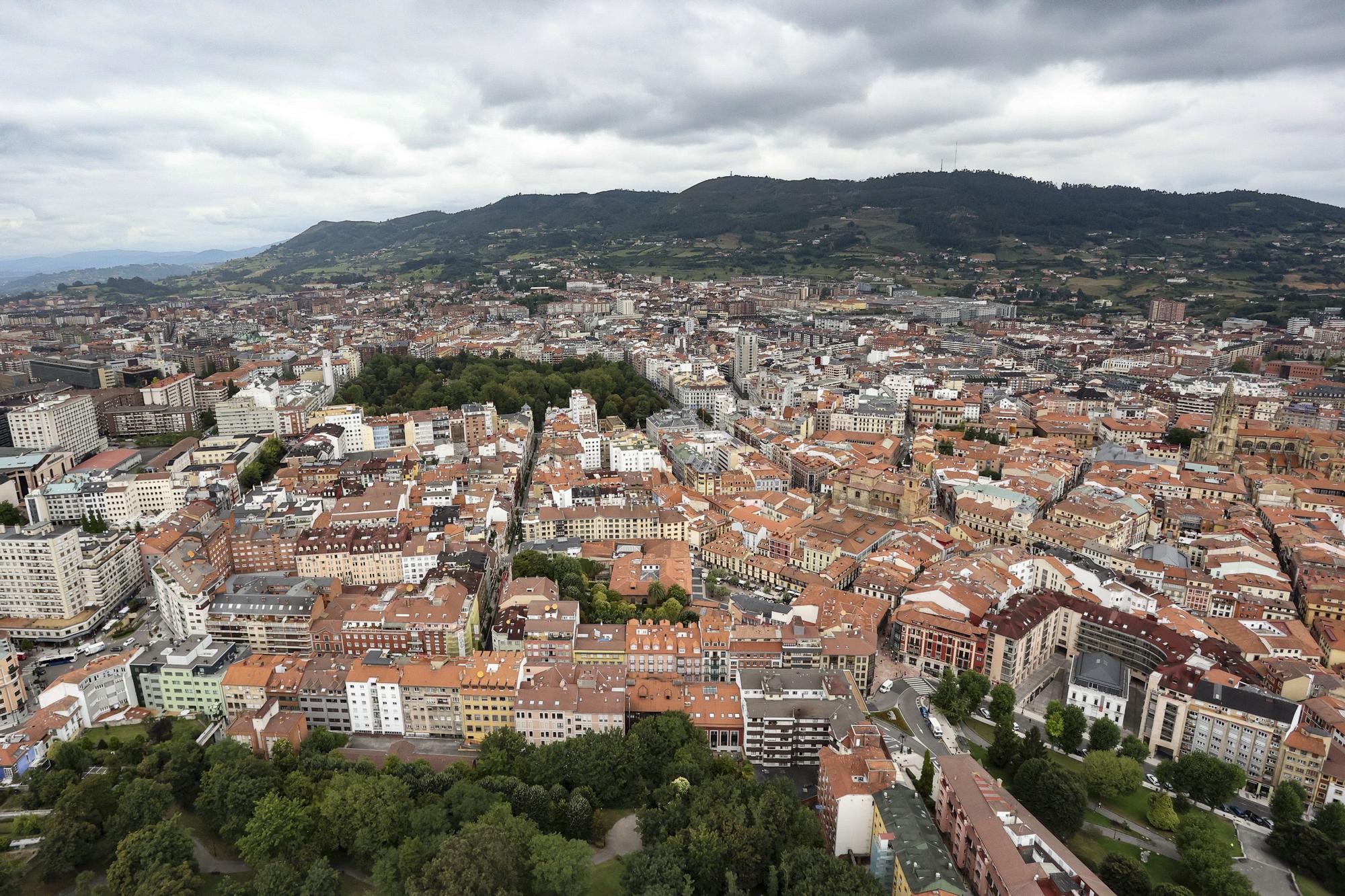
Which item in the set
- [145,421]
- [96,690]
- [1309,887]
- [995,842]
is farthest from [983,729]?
[145,421]

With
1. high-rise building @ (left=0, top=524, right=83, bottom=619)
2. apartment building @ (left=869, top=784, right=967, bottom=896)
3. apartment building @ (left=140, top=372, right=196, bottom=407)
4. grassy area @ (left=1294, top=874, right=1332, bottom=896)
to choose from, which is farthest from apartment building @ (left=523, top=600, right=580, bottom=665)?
apartment building @ (left=140, top=372, right=196, bottom=407)

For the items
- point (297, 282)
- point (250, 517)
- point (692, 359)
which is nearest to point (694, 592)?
point (250, 517)

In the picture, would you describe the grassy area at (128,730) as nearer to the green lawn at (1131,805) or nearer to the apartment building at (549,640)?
the apartment building at (549,640)

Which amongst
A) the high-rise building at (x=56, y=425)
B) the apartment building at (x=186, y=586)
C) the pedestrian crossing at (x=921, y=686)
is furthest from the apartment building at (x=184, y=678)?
the high-rise building at (x=56, y=425)

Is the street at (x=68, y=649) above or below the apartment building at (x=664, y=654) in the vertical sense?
below

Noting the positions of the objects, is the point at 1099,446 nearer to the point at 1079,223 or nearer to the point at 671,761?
the point at 671,761

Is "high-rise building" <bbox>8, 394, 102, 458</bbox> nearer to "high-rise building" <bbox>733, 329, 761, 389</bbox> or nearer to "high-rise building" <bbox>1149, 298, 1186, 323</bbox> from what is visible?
"high-rise building" <bbox>733, 329, 761, 389</bbox>
